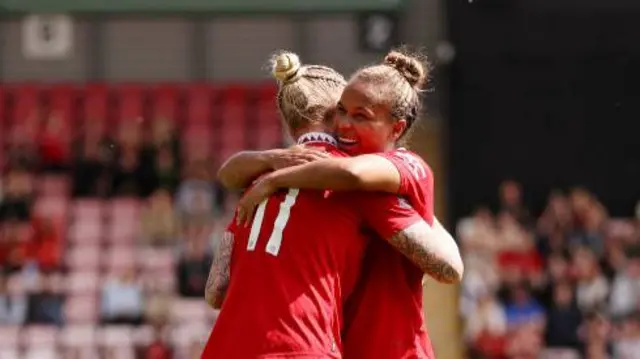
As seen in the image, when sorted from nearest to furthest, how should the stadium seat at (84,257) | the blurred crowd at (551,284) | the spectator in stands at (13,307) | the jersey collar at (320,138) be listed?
1. the jersey collar at (320,138)
2. the spectator in stands at (13,307)
3. the blurred crowd at (551,284)
4. the stadium seat at (84,257)

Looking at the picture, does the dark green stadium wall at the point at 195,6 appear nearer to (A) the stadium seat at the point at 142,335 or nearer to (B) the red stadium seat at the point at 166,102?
(B) the red stadium seat at the point at 166,102

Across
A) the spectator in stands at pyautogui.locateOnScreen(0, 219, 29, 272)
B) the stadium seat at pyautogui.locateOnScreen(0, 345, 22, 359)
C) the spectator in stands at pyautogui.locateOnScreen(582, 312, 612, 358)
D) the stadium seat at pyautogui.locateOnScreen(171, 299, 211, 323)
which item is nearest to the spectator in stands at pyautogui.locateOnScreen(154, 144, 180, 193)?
the spectator in stands at pyautogui.locateOnScreen(0, 219, 29, 272)

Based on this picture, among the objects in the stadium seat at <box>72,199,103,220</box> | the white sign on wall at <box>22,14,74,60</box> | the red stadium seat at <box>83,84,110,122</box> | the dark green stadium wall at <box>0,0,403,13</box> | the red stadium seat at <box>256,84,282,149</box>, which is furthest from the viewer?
the white sign on wall at <box>22,14,74,60</box>

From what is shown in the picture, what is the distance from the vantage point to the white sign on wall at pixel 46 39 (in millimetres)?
18203

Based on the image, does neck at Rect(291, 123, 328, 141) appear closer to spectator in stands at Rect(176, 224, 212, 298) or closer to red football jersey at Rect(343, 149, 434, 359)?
red football jersey at Rect(343, 149, 434, 359)

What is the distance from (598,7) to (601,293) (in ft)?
11.0

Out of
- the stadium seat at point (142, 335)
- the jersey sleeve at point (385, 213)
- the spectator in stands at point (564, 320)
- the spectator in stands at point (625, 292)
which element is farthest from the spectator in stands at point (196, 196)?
the jersey sleeve at point (385, 213)

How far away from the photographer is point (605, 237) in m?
15.9

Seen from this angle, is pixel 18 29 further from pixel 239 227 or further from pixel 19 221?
pixel 239 227

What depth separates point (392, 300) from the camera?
4.52 m

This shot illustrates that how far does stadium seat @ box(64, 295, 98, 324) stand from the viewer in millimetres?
15172

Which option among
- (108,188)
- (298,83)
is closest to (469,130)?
(108,188)

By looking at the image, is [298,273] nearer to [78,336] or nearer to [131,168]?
[78,336]

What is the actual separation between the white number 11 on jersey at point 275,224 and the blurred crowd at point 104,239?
977cm
